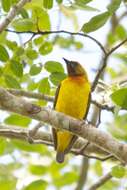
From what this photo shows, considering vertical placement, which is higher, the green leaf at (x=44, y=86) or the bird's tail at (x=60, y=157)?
the green leaf at (x=44, y=86)

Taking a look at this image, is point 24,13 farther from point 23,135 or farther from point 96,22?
point 23,135

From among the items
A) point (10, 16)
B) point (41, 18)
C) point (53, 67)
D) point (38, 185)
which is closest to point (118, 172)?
point (38, 185)

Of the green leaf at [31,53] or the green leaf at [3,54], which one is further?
the green leaf at [31,53]

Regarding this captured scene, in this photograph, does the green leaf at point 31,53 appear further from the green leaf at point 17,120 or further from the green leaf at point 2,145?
the green leaf at point 2,145

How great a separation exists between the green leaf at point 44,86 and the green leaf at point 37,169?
0.85 meters

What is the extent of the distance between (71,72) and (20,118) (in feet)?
3.03

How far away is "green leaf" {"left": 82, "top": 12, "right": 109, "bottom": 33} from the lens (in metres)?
→ 3.20

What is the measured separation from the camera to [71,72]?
4969 mm

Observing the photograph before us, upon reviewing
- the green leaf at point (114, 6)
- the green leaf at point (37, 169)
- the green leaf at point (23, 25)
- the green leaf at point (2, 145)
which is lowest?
the green leaf at point (37, 169)

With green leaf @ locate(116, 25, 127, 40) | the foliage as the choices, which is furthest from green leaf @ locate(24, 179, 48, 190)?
green leaf @ locate(116, 25, 127, 40)

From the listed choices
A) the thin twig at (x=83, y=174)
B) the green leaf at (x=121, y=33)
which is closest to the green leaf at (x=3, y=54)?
the thin twig at (x=83, y=174)

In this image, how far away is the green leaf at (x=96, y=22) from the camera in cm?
320

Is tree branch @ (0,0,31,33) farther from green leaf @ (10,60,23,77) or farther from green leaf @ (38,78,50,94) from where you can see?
green leaf @ (38,78,50,94)

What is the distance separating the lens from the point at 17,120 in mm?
4230
